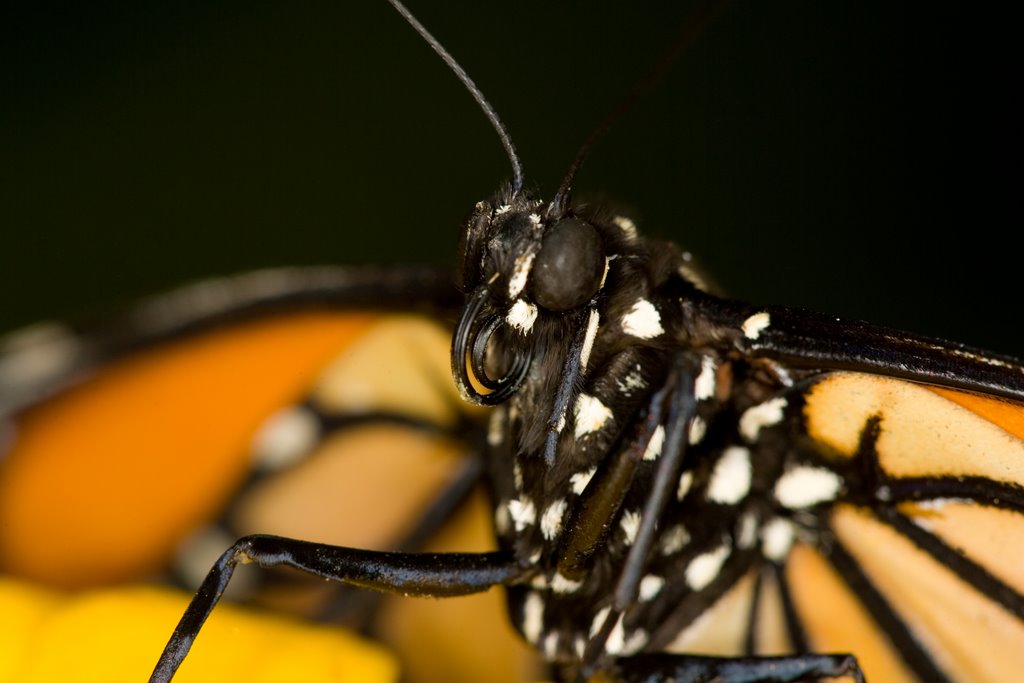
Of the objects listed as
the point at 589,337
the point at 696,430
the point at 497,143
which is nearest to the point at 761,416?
the point at 696,430

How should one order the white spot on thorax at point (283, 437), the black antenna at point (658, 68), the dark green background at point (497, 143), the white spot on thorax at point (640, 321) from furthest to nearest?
the dark green background at point (497, 143)
the white spot on thorax at point (283, 437)
the white spot on thorax at point (640, 321)
the black antenna at point (658, 68)

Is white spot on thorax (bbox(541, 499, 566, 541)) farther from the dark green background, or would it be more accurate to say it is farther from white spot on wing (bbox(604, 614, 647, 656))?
the dark green background

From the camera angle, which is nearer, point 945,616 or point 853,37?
point 945,616

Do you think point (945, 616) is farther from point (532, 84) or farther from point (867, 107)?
point (532, 84)

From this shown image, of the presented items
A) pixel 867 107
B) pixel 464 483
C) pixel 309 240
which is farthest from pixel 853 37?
pixel 464 483


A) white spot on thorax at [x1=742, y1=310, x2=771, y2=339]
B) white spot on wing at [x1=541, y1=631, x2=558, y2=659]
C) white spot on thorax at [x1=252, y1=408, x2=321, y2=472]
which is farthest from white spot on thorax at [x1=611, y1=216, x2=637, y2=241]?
white spot on thorax at [x1=252, y1=408, x2=321, y2=472]

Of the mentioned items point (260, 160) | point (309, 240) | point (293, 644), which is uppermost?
point (260, 160)

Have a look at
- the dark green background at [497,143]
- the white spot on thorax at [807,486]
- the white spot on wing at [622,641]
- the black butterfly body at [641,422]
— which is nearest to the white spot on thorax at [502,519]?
the black butterfly body at [641,422]

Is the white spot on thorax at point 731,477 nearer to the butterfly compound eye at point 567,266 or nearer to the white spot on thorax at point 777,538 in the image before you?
the white spot on thorax at point 777,538
